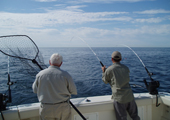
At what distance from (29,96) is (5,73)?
433cm

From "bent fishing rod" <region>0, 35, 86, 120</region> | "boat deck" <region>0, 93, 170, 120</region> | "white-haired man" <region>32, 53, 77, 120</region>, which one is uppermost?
"bent fishing rod" <region>0, 35, 86, 120</region>

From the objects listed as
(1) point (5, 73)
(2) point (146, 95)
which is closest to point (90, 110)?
(2) point (146, 95)

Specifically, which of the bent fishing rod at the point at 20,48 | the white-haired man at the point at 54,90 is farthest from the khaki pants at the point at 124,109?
the bent fishing rod at the point at 20,48

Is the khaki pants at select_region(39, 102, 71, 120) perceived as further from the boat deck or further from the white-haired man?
the boat deck

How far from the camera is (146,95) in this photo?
3100 millimetres

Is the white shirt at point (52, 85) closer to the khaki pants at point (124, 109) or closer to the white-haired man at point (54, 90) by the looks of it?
the white-haired man at point (54, 90)

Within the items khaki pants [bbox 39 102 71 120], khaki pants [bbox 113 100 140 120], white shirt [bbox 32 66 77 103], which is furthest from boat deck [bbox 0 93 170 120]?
white shirt [bbox 32 66 77 103]

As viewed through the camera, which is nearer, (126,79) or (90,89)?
(126,79)

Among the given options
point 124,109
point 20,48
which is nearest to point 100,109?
point 124,109

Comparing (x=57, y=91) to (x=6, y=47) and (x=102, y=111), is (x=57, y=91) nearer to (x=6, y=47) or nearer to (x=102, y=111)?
(x=102, y=111)

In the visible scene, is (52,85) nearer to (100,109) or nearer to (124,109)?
(100,109)

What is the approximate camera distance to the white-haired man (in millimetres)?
1962

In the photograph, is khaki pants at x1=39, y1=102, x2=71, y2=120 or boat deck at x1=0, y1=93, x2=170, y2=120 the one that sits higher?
khaki pants at x1=39, y1=102, x2=71, y2=120

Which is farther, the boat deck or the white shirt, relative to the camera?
the boat deck
